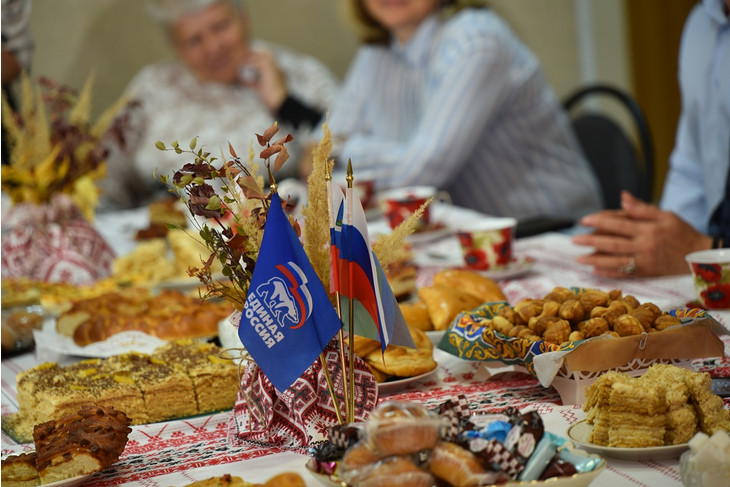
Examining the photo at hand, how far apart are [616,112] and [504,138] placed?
313cm

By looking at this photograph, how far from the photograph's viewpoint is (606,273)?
71.7 inches

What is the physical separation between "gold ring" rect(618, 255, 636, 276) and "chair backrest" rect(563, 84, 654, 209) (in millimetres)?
1304

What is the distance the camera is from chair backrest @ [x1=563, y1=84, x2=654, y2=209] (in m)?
3.05

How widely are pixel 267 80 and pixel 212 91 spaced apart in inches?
13.0

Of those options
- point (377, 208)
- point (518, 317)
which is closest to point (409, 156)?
point (377, 208)

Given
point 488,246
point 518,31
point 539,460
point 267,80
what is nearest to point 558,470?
point 539,460

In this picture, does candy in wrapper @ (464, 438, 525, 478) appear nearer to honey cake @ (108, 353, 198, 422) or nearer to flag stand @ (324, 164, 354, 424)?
flag stand @ (324, 164, 354, 424)

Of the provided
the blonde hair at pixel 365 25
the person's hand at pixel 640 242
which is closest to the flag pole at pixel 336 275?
the person's hand at pixel 640 242

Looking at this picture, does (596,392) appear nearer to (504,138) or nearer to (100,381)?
(100,381)

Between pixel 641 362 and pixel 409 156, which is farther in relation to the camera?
pixel 409 156

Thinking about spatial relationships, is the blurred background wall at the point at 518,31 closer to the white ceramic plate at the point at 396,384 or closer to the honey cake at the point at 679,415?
the white ceramic plate at the point at 396,384

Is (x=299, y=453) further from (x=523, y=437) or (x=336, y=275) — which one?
(x=523, y=437)

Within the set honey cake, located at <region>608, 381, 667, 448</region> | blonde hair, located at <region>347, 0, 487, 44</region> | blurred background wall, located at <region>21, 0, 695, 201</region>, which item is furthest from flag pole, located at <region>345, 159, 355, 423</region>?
blurred background wall, located at <region>21, 0, 695, 201</region>

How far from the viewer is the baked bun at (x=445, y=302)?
151cm
